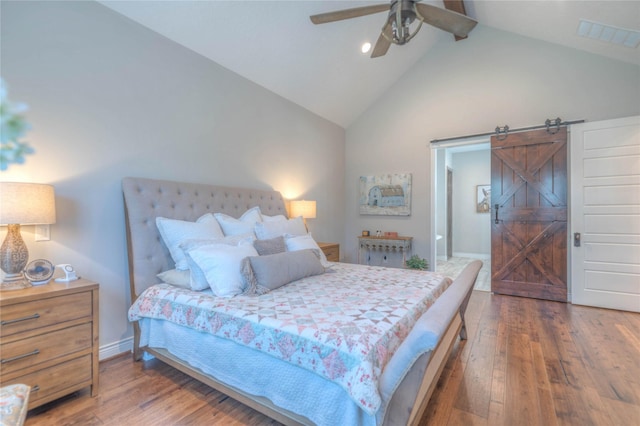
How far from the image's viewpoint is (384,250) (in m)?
5.08

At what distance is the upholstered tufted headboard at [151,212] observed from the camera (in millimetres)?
2408

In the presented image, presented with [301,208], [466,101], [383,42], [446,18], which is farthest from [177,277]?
[466,101]

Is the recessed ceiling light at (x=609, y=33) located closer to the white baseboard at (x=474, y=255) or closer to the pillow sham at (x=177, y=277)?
the pillow sham at (x=177, y=277)

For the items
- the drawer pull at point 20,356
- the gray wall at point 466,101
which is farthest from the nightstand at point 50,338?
the gray wall at point 466,101

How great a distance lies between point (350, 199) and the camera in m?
5.61

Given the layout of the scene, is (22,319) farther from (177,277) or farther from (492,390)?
(492,390)

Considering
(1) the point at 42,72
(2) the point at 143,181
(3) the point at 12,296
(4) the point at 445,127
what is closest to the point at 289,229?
(2) the point at 143,181

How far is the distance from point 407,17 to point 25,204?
283cm

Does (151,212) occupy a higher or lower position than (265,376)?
higher

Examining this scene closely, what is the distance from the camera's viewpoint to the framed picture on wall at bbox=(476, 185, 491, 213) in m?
7.09

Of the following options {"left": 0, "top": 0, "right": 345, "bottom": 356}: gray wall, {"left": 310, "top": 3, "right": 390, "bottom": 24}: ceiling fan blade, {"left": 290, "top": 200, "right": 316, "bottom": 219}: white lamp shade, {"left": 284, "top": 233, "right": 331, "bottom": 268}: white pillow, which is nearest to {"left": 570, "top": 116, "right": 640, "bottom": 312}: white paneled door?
{"left": 310, "top": 3, "right": 390, "bottom": 24}: ceiling fan blade

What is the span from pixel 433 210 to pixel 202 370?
158 inches

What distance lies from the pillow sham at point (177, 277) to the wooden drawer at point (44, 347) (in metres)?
0.55

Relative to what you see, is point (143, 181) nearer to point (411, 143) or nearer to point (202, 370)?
point (202, 370)
